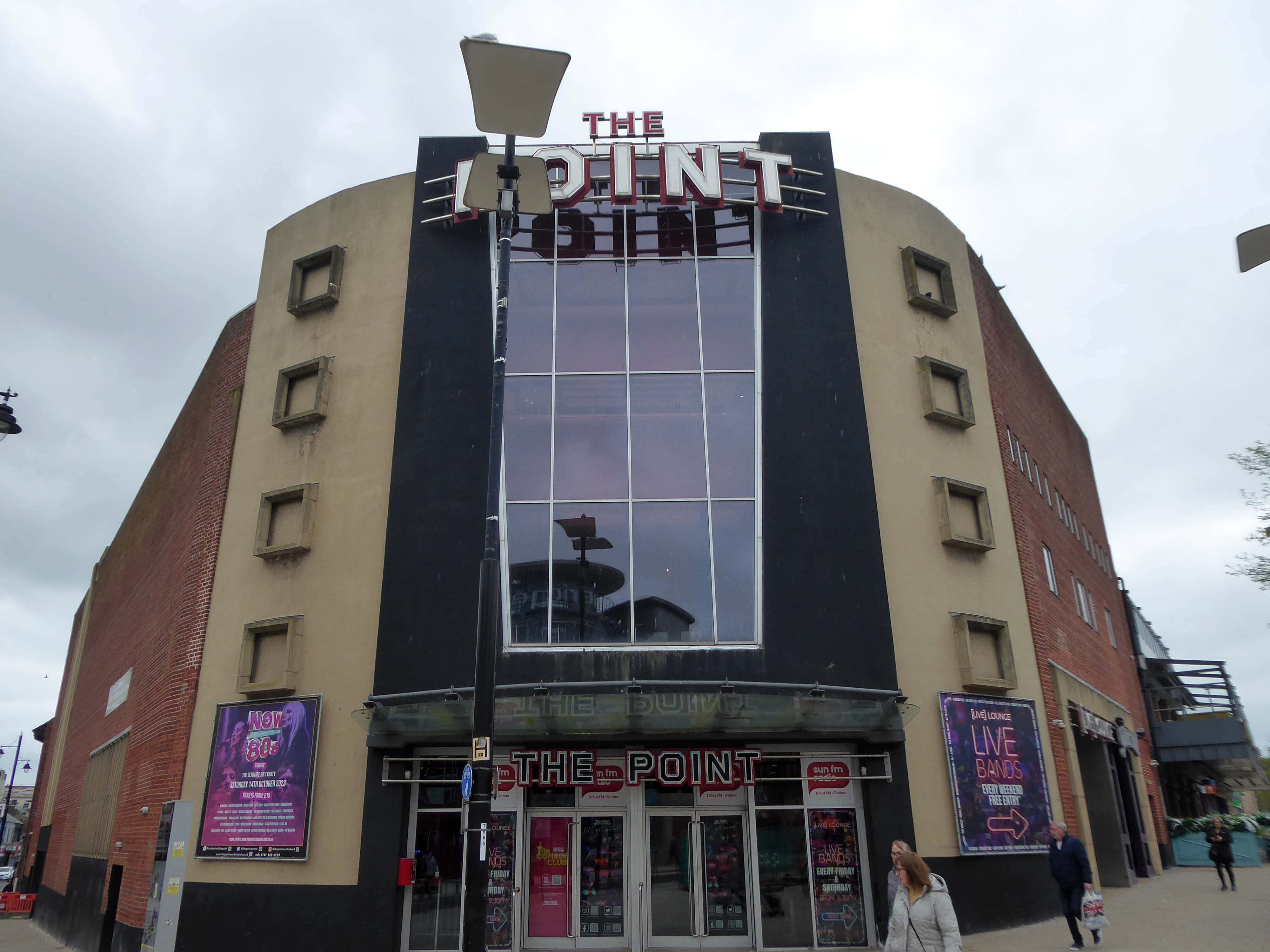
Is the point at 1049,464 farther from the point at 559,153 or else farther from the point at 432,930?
the point at 432,930

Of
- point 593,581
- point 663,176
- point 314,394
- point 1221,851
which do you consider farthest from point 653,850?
point 1221,851

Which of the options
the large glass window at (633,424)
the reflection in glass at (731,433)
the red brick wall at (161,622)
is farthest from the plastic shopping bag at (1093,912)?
the red brick wall at (161,622)

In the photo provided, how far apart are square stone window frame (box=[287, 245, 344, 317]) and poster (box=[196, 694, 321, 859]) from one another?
831cm

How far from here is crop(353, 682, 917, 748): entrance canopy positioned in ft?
47.2

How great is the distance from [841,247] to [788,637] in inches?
331

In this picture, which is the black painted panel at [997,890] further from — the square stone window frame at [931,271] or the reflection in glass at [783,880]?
the square stone window frame at [931,271]

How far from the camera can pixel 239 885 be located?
15422 millimetres

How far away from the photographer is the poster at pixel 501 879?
14.7 m

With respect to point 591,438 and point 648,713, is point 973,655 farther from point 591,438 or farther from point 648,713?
point 591,438

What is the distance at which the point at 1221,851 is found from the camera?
19484mm

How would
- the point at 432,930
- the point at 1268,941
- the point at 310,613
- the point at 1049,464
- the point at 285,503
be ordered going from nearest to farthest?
the point at 1268,941 < the point at 432,930 < the point at 310,613 < the point at 285,503 < the point at 1049,464

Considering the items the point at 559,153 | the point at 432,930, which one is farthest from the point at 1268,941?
the point at 559,153

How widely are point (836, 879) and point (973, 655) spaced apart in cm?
490

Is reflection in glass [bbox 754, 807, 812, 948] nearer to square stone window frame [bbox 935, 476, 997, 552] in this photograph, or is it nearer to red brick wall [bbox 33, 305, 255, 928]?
square stone window frame [bbox 935, 476, 997, 552]
